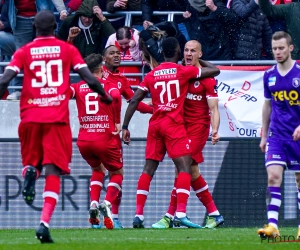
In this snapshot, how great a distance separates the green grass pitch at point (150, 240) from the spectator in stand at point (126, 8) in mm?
5948

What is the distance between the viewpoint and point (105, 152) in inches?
485

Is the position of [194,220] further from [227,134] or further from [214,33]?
[214,33]

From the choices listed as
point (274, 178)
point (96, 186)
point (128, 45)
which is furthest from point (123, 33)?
point (274, 178)

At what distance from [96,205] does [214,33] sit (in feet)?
15.8

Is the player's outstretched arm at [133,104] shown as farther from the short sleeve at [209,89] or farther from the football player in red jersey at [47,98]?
the football player in red jersey at [47,98]

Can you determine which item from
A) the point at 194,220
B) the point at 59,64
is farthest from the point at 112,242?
the point at 194,220

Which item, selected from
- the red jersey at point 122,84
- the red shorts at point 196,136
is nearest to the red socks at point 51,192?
the red shorts at point 196,136

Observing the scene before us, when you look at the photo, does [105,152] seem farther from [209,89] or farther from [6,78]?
[6,78]

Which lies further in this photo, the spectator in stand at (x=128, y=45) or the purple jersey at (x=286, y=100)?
the spectator in stand at (x=128, y=45)

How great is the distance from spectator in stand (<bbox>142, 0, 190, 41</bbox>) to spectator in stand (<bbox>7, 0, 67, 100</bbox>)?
1407mm

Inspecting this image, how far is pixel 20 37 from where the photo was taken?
16484 mm

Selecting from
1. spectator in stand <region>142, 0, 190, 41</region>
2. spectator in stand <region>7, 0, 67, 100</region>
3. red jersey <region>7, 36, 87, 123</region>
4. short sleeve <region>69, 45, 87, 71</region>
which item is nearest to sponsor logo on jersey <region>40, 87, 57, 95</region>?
red jersey <region>7, 36, 87, 123</region>

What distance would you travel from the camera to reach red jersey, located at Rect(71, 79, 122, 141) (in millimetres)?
12328

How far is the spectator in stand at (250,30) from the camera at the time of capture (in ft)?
51.5
